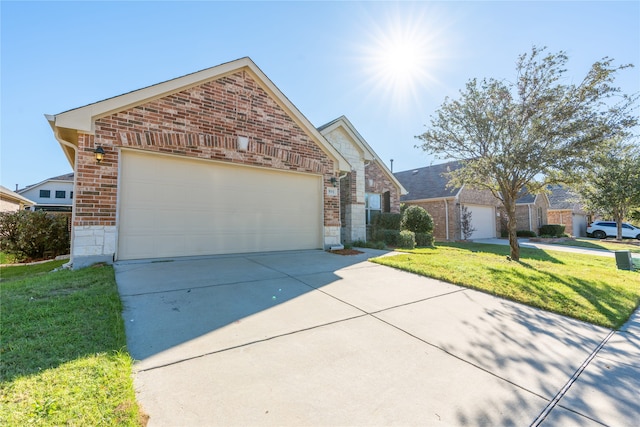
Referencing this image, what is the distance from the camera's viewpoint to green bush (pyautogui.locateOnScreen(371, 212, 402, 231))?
44.9ft

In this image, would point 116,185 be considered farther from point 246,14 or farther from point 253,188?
point 246,14

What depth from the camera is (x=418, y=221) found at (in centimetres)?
1371

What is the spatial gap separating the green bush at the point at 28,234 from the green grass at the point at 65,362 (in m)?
5.53

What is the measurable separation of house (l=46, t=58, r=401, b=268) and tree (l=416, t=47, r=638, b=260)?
4.49m

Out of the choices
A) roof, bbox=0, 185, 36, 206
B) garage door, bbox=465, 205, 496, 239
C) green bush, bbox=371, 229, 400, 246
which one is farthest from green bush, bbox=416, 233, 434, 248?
roof, bbox=0, 185, 36, 206

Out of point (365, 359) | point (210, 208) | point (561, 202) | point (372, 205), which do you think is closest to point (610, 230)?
point (561, 202)

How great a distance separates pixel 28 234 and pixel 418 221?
579 inches

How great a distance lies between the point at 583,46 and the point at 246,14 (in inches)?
352

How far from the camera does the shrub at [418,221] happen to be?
13.7 metres

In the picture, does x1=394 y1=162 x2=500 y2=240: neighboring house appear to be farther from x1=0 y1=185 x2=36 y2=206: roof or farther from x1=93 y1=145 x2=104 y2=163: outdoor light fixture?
x1=0 y1=185 x2=36 y2=206: roof

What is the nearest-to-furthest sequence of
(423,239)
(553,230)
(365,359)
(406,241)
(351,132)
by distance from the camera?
(365,359)
(406,241)
(351,132)
(423,239)
(553,230)

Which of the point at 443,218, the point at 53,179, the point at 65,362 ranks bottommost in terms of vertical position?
the point at 65,362

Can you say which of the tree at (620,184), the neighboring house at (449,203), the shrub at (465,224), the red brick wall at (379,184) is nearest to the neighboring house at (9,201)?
the red brick wall at (379,184)

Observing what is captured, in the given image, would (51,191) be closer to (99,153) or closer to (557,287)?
(99,153)
